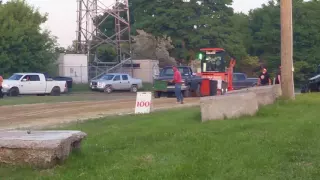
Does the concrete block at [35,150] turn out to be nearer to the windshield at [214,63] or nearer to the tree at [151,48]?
the windshield at [214,63]

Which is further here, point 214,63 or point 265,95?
point 214,63

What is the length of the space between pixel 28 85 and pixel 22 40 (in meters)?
12.7

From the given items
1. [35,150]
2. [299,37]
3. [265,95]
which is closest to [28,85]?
[265,95]

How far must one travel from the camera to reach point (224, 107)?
1496 cm

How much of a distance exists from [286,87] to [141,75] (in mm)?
54796

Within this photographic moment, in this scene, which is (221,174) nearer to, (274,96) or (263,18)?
(274,96)

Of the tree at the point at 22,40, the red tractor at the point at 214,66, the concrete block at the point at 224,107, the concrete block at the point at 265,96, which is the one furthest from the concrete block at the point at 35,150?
the tree at the point at 22,40

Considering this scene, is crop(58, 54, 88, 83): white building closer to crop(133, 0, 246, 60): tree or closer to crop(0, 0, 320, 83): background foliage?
crop(0, 0, 320, 83): background foliage

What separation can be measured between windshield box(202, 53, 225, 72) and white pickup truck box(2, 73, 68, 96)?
590 inches

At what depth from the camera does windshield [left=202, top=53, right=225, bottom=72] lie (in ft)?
122

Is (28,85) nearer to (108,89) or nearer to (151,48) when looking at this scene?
(108,89)

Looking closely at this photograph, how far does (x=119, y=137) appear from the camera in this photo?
12.5 metres

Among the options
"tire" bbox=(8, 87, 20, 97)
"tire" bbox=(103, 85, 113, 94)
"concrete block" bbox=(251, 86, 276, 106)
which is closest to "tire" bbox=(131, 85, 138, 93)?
"tire" bbox=(103, 85, 113, 94)

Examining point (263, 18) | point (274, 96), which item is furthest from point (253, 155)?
point (263, 18)
